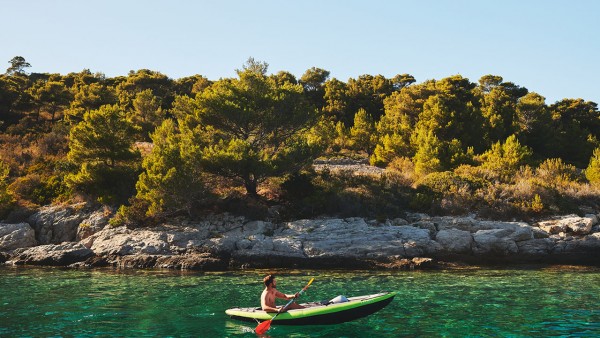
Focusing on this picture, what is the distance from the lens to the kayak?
12711 mm

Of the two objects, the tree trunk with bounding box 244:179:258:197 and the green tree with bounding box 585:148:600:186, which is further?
the green tree with bounding box 585:148:600:186

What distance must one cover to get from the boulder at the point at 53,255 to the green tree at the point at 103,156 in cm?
450

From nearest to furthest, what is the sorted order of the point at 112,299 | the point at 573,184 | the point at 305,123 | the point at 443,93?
the point at 112,299
the point at 573,184
the point at 305,123
the point at 443,93

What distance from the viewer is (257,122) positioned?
33.7m

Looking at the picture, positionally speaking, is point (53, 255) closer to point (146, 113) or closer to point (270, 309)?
point (270, 309)

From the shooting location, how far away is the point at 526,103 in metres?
56.5

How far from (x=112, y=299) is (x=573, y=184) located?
30.3 metres

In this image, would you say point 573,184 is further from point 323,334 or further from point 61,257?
point 61,257

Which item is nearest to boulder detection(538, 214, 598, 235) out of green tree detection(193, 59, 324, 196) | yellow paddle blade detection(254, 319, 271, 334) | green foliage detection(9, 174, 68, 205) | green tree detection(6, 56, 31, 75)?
green tree detection(193, 59, 324, 196)

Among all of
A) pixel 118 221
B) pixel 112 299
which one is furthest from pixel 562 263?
pixel 118 221

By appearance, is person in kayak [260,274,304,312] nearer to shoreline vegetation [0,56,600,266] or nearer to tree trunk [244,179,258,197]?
shoreline vegetation [0,56,600,266]

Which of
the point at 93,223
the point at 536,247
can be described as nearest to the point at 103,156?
the point at 93,223

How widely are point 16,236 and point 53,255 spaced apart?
167 inches

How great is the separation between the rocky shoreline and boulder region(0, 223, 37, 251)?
0.06 m
